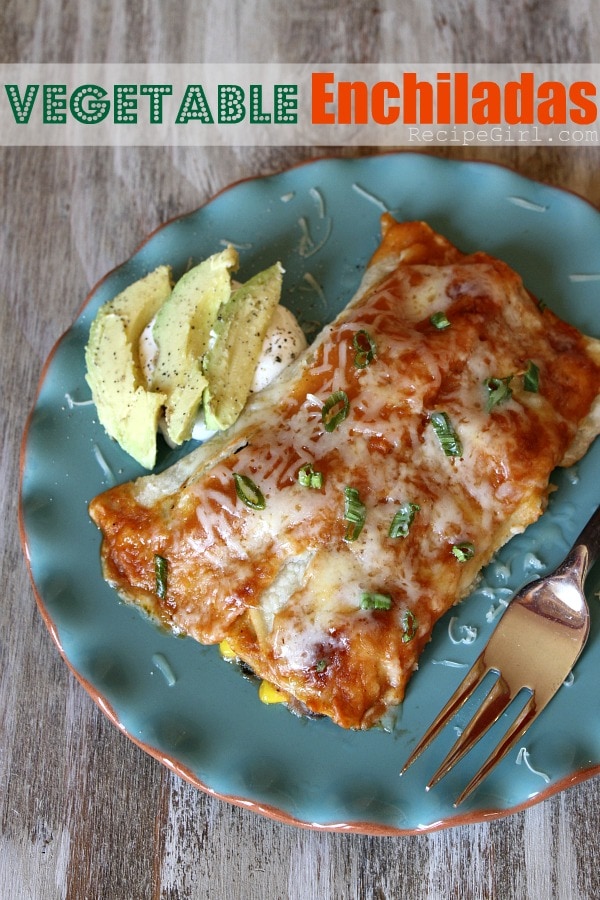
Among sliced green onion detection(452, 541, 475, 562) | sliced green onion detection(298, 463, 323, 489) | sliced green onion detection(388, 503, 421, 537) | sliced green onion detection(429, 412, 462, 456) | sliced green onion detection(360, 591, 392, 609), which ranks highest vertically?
sliced green onion detection(429, 412, 462, 456)

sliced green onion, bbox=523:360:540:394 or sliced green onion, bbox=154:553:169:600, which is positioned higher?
sliced green onion, bbox=523:360:540:394

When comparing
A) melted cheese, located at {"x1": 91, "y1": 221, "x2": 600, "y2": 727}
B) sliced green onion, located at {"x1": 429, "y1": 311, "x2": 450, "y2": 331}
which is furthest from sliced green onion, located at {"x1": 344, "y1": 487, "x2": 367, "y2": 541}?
sliced green onion, located at {"x1": 429, "y1": 311, "x2": 450, "y2": 331}

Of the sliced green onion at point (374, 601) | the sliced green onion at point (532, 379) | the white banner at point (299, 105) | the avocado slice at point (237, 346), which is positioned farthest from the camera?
the white banner at point (299, 105)

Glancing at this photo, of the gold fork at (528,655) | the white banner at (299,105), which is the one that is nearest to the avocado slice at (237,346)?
the white banner at (299,105)

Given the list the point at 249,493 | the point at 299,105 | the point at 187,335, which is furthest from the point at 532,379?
the point at 299,105

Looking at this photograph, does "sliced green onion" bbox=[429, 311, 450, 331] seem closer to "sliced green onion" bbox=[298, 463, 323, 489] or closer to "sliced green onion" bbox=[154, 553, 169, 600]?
"sliced green onion" bbox=[298, 463, 323, 489]

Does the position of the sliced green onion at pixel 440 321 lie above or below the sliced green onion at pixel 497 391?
above

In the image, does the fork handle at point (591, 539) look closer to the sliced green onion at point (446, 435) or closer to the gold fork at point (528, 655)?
the gold fork at point (528, 655)

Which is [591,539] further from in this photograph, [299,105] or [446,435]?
[299,105]
